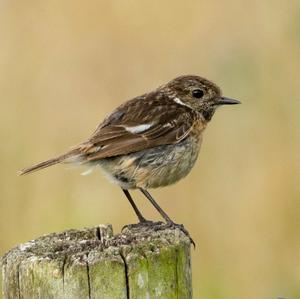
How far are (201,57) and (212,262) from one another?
2096 millimetres

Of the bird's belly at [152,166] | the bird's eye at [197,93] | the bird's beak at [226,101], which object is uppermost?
the bird's eye at [197,93]

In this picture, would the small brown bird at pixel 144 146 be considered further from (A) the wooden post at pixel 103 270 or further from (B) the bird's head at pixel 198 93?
(A) the wooden post at pixel 103 270

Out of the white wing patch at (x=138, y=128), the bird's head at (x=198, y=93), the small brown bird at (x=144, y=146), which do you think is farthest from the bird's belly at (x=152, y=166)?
the bird's head at (x=198, y=93)

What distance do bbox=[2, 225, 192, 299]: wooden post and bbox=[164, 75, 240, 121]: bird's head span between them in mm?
3277

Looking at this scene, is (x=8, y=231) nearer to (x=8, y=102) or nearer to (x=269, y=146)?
(x=8, y=102)

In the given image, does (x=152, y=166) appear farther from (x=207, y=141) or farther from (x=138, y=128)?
(x=207, y=141)

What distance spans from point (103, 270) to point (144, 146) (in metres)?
2.69

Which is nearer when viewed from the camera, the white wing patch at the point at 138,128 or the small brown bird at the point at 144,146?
the small brown bird at the point at 144,146

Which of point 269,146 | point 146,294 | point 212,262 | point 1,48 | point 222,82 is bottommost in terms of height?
point 212,262

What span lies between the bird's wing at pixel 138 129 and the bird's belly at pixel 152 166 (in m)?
0.06

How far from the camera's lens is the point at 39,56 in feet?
27.0

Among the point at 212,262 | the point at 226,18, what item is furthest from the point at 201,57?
the point at 212,262

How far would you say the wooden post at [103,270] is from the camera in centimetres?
358

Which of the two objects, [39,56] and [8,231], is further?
[39,56]
